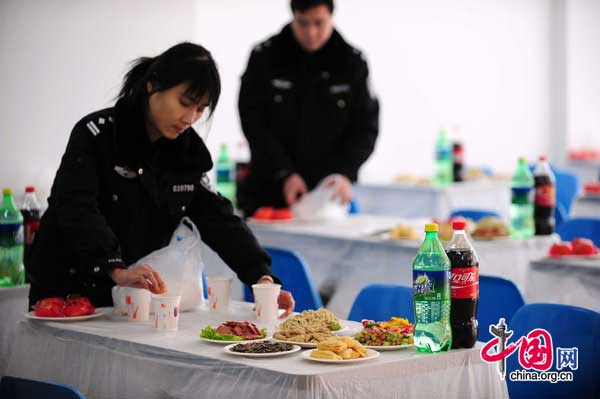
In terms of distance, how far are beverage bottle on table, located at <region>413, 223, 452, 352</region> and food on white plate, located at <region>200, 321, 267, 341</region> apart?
447mm

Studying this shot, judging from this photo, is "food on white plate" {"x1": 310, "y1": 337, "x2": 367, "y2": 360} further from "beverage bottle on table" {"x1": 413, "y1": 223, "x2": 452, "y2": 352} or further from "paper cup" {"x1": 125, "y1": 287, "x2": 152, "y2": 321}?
"paper cup" {"x1": 125, "y1": 287, "x2": 152, "y2": 321}

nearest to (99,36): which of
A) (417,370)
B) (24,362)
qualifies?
(24,362)

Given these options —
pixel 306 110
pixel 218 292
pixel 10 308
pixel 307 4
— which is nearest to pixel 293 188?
pixel 306 110

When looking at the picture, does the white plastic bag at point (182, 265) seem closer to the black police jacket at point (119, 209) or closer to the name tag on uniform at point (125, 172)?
the black police jacket at point (119, 209)

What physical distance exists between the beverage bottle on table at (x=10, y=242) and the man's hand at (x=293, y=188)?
1625 mm

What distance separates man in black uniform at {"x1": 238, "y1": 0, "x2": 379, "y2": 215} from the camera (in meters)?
5.16

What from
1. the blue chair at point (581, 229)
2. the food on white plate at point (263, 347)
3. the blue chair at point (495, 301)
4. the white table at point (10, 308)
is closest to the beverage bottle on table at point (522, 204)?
the blue chair at point (581, 229)

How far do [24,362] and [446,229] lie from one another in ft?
6.19

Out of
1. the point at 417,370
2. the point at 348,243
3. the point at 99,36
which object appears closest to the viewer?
Answer: the point at 417,370

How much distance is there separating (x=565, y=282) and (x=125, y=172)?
1.79m

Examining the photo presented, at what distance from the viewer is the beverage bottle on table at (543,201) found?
453cm

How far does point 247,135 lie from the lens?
522 cm

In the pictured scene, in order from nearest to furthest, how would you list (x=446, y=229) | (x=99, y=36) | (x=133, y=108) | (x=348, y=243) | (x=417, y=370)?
→ 1. (x=417, y=370)
2. (x=133, y=108)
3. (x=446, y=229)
4. (x=348, y=243)
5. (x=99, y=36)

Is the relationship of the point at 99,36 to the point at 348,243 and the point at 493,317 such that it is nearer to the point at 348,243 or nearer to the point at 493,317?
the point at 348,243
